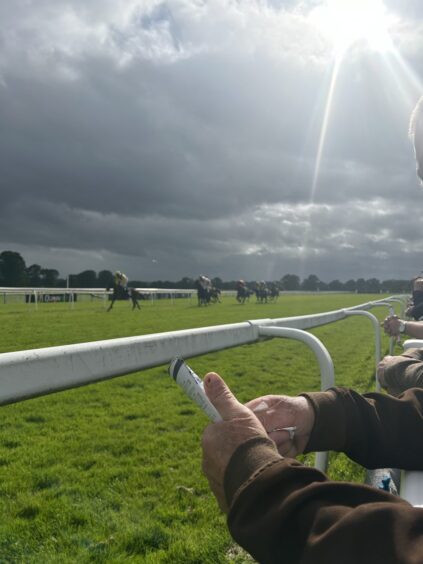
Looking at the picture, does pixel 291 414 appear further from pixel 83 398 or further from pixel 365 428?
pixel 83 398

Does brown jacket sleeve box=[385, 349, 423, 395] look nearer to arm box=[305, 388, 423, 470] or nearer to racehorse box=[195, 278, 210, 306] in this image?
arm box=[305, 388, 423, 470]

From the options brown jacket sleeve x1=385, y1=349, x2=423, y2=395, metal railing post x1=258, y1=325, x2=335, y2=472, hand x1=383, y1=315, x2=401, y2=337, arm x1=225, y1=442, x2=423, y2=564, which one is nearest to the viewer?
arm x1=225, y1=442, x2=423, y2=564

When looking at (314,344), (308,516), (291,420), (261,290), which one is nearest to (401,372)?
(314,344)

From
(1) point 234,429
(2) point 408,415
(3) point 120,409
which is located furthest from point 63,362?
(3) point 120,409

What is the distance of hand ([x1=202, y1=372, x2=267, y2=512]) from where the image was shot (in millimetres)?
871

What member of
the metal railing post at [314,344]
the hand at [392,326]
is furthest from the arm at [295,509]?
the hand at [392,326]

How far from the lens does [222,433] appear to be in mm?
899

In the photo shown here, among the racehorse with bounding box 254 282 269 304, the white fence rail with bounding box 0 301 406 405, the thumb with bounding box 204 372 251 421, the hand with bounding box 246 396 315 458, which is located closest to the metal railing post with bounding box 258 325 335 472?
the white fence rail with bounding box 0 301 406 405

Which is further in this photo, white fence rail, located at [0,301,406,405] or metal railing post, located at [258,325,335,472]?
metal railing post, located at [258,325,335,472]

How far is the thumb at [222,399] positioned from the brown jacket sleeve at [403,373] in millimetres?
1237

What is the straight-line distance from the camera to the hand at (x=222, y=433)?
87cm

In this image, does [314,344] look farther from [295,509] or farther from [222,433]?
[295,509]

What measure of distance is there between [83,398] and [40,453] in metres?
1.66

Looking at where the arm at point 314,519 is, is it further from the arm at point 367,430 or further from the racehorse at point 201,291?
the racehorse at point 201,291
